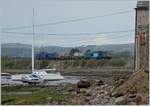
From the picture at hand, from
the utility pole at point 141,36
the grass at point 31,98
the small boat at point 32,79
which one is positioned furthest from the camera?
the small boat at point 32,79

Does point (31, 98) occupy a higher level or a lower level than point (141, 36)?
lower

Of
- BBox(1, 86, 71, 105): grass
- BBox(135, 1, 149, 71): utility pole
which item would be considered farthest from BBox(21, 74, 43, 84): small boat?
BBox(1, 86, 71, 105): grass

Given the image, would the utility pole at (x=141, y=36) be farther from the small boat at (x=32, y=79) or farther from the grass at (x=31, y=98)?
the small boat at (x=32, y=79)

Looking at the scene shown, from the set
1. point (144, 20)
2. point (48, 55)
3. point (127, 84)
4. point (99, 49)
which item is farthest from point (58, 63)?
point (127, 84)

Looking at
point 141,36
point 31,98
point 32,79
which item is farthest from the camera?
point 32,79

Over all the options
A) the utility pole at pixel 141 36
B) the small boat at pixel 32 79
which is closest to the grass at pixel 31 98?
Answer: the utility pole at pixel 141 36

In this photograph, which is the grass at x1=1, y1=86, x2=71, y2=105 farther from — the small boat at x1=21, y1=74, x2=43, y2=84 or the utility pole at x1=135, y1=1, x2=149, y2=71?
the small boat at x1=21, y1=74, x2=43, y2=84

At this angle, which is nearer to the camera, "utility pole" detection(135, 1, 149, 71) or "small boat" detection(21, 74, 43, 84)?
"utility pole" detection(135, 1, 149, 71)

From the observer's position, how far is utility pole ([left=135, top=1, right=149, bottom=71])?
66.5 feet

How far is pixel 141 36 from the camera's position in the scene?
866 inches

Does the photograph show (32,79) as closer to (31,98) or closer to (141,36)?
(141,36)

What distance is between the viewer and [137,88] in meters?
16.1

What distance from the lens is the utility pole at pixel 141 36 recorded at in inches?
798

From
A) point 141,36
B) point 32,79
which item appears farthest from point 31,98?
point 32,79
